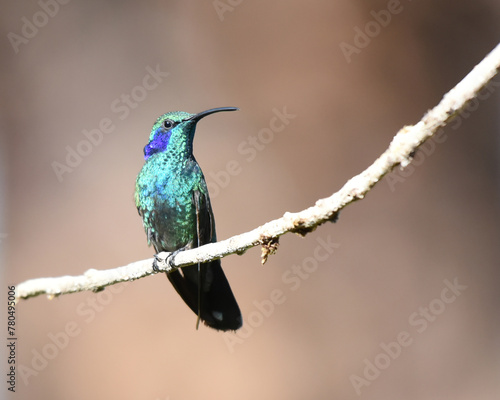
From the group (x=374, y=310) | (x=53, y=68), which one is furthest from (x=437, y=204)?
(x=53, y=68)

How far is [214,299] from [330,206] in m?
1.41

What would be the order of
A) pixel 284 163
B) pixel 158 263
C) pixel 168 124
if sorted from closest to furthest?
pixel 158 263 → pixel 168 124 → pixel 284 163

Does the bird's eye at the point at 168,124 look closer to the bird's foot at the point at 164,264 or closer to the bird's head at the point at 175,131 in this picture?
the bird's head at the point at 175,131

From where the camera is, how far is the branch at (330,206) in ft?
4.33

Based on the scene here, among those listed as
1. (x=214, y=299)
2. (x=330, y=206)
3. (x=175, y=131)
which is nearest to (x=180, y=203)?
(x=175, y=131)

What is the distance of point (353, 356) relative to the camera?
500 centimetres

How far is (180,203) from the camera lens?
2.93 m

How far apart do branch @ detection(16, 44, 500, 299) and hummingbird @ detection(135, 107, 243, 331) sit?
0.56 meters

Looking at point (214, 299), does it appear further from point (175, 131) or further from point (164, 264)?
point (175, 131)

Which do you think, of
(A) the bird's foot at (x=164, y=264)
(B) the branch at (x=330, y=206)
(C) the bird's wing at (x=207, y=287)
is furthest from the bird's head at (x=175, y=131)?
(B) the branch at (x=330, y=206)

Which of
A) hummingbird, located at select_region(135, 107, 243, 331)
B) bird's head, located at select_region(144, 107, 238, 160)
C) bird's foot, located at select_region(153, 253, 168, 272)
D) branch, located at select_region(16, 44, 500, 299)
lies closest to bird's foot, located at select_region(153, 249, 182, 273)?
bird's foot, located at select_region(153, 253, 168, 272)

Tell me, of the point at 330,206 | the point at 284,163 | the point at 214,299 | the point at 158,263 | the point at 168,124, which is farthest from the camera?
the point at 284,163

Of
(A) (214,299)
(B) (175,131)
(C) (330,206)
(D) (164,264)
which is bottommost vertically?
(C) (330,206)

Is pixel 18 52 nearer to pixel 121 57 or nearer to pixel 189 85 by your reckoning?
pixel 121 57
